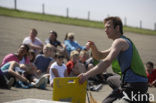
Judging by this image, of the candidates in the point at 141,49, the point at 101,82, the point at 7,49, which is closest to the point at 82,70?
the point at 101,82

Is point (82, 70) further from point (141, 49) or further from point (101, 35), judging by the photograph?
point (101, 35)

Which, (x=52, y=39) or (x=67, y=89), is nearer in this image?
(x=67, y=89)

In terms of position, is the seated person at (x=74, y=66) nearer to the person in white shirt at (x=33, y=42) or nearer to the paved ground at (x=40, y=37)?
the paved ground at (x=40, y=37)

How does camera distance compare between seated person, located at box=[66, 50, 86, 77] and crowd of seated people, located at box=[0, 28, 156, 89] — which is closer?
crowd of seated people, located at box=[0, 28, 156, 89]

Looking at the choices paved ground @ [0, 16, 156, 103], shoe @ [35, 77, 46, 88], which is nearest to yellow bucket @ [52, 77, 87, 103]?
paved ground @ [0, 16, 156, 103]

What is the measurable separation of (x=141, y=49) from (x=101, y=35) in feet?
13.3

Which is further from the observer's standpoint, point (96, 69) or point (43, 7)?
point (43, 7)

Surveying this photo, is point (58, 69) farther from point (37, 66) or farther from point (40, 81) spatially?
point (37, 66)

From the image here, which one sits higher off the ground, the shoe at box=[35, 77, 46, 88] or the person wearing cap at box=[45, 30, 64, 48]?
the person wearing cap at box=[45, 30, 64, 48]

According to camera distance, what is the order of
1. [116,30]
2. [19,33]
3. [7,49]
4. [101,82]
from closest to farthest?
[116,30] < [101,82] < [7,49] < [19,33]

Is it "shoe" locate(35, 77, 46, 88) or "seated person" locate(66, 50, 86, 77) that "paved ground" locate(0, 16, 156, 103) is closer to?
"shoe" locate(35, 77, 46, 88)

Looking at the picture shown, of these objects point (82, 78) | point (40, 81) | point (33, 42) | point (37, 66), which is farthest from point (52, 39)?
point (82, 78)

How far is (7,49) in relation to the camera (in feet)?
57.7

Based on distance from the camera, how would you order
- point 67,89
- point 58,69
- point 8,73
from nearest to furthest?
point 67,89, point 8,73, point 58,69
